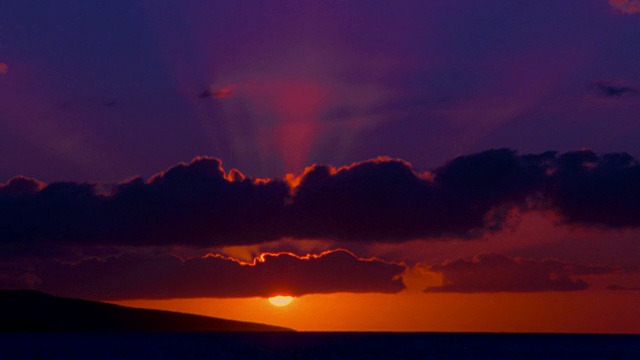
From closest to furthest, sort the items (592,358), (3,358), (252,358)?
1. (3,358)
2. (252,358)
3. (592,358)

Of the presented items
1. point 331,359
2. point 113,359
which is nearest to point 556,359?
point 331,359

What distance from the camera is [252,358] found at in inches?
6447

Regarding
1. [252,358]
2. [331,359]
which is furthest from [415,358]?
[252,358]

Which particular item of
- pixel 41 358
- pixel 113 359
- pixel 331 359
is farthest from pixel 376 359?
pixel 41 358

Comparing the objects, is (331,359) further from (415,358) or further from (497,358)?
(497,358)

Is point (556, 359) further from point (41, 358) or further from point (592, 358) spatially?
point (41, 358)

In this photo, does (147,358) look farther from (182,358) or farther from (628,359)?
(628,359)

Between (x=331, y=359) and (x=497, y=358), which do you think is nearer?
(x=331, y=359)

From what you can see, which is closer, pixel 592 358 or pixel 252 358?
pixel 252 358

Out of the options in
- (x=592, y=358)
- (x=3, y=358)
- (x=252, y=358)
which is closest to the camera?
(x=3, y=358)

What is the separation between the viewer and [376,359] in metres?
158

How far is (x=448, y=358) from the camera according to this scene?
165375 millimetres

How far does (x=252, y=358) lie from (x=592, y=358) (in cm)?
6523

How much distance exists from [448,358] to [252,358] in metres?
34.8
